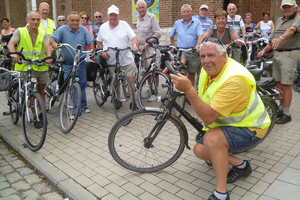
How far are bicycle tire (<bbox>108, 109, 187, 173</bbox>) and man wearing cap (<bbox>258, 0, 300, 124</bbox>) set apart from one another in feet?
8.44

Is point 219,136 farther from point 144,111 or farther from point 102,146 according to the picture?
point 102,146

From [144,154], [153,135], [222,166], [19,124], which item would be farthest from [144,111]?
[19,124]

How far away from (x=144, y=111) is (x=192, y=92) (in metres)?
0.82

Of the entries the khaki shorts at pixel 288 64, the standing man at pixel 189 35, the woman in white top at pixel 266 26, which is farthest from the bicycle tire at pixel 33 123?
the woman in white top at pixel 266 26

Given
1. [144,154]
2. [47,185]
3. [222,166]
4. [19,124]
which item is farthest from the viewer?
[19,124]

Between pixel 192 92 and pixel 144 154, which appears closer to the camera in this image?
pixel 192 92

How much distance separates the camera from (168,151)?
368cm

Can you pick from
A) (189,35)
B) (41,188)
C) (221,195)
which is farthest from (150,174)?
(189,35)

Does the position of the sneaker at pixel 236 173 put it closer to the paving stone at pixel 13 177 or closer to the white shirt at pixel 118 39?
the paving stone at pixel 13 177

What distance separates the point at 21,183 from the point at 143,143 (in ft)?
4.98

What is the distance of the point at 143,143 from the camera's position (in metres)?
3.43

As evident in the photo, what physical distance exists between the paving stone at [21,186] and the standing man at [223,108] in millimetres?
2009

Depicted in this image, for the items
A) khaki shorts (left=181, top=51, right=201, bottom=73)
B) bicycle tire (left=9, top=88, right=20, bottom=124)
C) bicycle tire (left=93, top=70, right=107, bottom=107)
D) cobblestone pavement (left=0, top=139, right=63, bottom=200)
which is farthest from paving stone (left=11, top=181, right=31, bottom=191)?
khaki shorts (left=181, top=51, right=201, bottom=73)

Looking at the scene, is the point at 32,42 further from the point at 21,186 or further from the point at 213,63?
the point at 213,63
